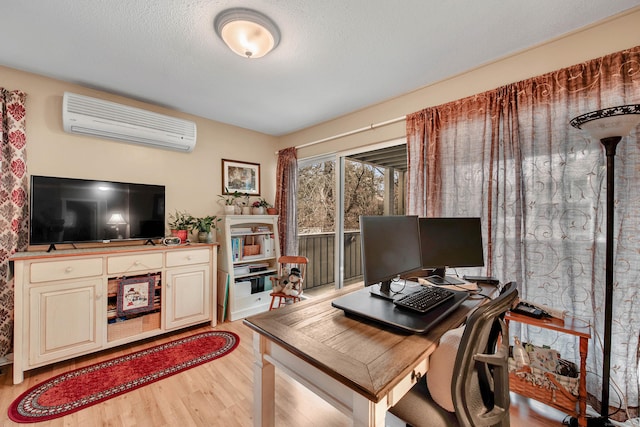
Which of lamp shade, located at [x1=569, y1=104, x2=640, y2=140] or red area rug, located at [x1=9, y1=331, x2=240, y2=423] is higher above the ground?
lamp shade, located at [x1=569, y1=104, x2=640, y2=140]

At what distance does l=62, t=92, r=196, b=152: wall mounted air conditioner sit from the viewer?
2.33 metres

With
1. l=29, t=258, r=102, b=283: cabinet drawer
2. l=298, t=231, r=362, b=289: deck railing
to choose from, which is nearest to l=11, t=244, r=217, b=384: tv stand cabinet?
l=29, t=258, r=102, b=283: cabinet drawer

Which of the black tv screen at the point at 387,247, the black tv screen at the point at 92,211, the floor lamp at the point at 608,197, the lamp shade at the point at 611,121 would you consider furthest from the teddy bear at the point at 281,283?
the lamp shade at the point at 611,121

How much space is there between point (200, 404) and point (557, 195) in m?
2.76

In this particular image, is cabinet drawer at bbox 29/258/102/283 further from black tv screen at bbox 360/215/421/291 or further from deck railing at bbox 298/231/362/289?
black tv screen at bbox 360/215/421/291

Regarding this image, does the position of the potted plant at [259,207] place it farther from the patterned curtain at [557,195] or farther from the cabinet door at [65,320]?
the patterned curtain at [557,195]

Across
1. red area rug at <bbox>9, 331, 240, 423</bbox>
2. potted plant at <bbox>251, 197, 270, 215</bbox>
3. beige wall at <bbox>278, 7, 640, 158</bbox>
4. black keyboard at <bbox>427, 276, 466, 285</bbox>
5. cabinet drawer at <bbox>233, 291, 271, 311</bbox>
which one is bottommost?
red area rug at <bbox>9, 331, 240, 423</bbox>

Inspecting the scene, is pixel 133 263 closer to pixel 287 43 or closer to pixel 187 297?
pixel 187 297

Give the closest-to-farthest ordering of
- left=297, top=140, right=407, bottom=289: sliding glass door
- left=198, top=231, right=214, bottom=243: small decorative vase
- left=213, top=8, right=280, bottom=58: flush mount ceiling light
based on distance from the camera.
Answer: left=213, top=8, right=280, bottom=58: flush mount ceiling light → left=198, top=231, right=214, bottom=243: small decorative vase → left=297, top=140, right=407, bottom=289: sliding glass door

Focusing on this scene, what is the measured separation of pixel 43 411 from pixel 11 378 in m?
0.68

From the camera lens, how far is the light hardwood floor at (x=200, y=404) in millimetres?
1617

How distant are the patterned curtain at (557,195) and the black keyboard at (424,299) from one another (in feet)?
2.99

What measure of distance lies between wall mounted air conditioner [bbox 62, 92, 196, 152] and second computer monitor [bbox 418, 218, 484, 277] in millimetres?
2673

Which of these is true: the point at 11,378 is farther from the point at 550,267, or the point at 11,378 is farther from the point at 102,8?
the point at 550,267
